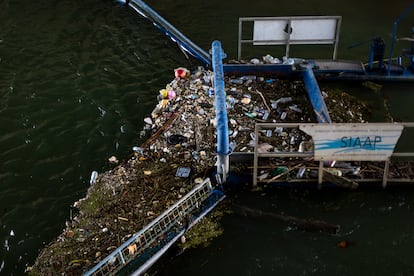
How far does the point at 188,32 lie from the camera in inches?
547

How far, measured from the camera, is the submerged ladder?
6363 millimetres

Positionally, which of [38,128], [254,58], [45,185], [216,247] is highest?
[254,58]

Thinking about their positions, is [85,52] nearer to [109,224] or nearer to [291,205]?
[109,224]

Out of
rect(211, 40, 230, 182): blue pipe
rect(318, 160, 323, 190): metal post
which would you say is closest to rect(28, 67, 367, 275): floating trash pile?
rect(211, 40, 230, 182): blue pipe

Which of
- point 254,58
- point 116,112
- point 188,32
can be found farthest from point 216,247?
point 188,32

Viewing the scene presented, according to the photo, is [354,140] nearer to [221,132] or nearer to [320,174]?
[320,174]

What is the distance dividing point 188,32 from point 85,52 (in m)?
3.15

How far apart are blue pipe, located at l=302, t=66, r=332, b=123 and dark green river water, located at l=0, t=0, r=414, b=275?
1383 mm

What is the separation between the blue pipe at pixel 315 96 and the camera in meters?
8.78

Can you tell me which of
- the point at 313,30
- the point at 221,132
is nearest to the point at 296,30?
the point at 313,30

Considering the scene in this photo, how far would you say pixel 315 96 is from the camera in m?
9.52

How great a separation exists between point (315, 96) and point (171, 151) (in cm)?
318

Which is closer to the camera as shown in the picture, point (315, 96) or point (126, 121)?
point (315, 96)

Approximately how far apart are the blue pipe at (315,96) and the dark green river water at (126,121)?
4.54 feet
